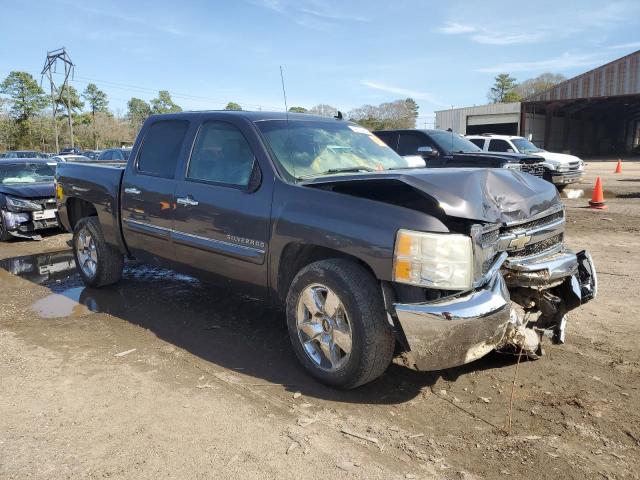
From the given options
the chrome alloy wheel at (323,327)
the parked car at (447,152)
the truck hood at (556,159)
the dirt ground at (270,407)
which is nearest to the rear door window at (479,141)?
the truck hood at (556,159)

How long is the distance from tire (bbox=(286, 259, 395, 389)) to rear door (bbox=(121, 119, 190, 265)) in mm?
1745

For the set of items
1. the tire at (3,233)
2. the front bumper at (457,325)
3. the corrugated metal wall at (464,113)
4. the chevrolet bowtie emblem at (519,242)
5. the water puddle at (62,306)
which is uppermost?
the corrugated metal wall at (464,113)

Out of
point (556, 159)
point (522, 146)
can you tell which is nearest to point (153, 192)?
point (522, 146)

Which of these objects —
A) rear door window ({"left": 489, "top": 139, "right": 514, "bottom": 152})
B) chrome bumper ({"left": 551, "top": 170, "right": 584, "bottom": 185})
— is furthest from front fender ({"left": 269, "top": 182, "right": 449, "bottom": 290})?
chrome bumper ({"left": 551, "top": 170, "right": 584, "bottom": 185})

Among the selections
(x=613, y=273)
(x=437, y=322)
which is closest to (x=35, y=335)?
(x=437, y=322)

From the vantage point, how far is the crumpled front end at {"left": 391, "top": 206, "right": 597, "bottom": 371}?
10.2ft

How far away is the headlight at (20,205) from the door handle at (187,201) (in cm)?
578

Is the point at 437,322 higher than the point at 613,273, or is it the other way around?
the point at 437,322

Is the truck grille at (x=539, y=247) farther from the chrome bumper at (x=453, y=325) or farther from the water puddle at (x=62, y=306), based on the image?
the water puddle at (x=62, y=306)

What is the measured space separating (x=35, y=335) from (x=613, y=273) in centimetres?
644

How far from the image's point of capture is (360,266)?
3.48 meters

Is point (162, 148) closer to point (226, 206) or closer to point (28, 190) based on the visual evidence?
point (226, 206)

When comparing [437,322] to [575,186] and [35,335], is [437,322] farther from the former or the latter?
[575,186]

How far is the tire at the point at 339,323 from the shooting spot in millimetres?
3316
